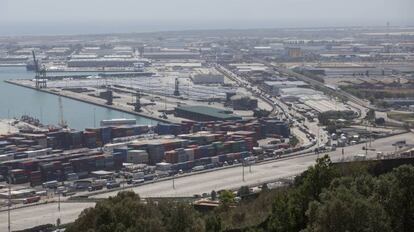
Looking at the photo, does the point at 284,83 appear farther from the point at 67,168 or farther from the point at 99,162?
the point at 67,168

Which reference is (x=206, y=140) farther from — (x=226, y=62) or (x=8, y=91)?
(x=226, y=62)

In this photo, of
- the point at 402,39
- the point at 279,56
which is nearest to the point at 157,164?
the point at 279,56

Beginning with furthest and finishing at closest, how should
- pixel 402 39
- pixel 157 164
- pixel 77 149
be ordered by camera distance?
pixel 402 39, pixel 77 149, pixel 157 164

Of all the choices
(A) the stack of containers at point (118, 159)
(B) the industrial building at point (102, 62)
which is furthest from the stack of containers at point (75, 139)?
(B) the industrial building at point (102, 62)

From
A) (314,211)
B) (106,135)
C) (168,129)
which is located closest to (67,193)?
(106,135)

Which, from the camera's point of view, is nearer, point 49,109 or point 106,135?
point 106,135

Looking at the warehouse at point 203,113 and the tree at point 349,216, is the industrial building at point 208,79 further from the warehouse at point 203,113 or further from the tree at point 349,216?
the tree at point 349,216

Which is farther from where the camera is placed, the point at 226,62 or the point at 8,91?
the point at 226,62

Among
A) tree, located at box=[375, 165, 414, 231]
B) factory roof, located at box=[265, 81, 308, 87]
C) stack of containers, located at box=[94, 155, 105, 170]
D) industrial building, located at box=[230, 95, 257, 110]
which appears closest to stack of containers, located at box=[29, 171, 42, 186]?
stack of containers, located at box=[94, 155, 105, 170]
